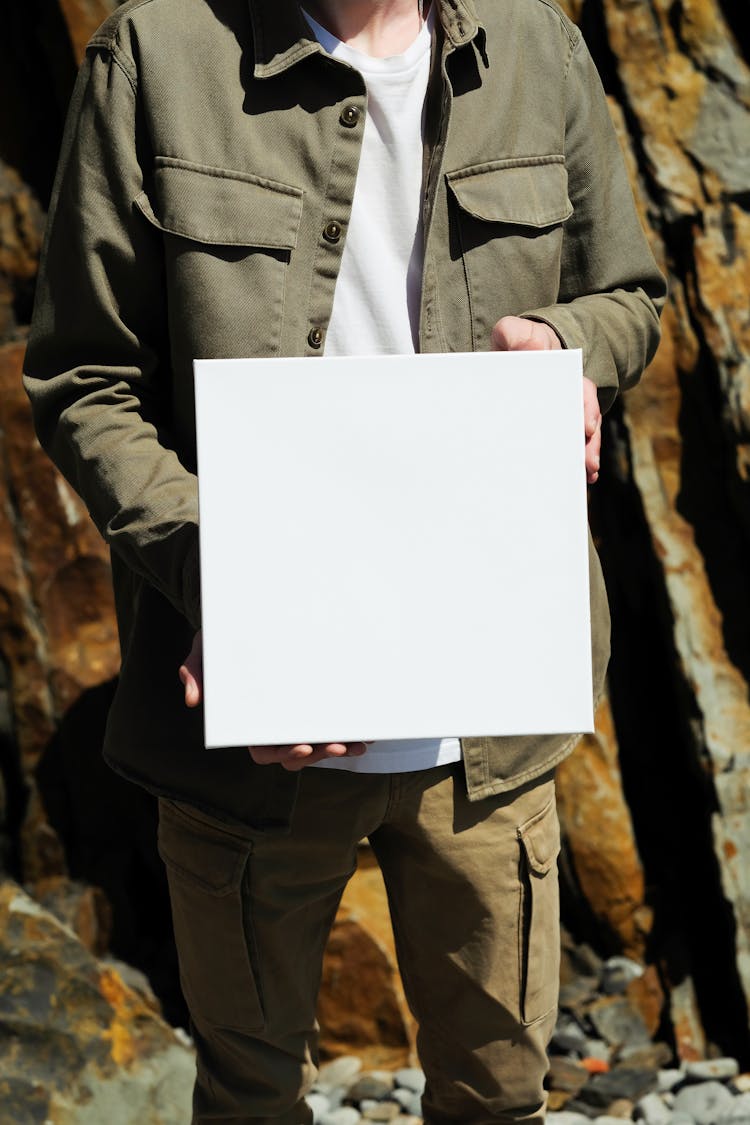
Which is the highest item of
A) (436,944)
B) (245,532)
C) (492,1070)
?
(245,532)

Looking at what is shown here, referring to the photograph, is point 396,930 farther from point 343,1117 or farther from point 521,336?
point 343,1117

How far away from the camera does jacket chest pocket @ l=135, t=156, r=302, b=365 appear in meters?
1.59

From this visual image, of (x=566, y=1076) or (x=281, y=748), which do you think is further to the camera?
(x=566, y=1076)

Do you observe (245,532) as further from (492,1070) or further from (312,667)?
(492,1070)

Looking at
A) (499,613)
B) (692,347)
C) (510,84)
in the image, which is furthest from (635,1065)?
(510,84)

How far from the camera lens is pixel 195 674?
1.47m

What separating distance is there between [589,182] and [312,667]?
0.83 meters

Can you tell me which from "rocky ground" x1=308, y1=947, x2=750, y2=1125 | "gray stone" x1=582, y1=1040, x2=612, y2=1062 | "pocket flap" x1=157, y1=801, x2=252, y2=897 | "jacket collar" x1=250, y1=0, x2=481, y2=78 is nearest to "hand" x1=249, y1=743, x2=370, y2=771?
"pocket flap" x1=157, y1=801, x2=252, y2=897

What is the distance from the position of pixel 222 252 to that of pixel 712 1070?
2036 mm

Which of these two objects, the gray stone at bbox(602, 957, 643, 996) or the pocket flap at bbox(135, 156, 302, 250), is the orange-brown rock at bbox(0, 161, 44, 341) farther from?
the gray stone at bbox(602, 957, 643, 996)

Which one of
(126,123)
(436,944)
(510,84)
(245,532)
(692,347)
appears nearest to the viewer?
(245,532)

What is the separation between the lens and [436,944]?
1841mm

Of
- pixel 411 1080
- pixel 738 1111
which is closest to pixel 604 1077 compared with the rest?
pixel 738 1111

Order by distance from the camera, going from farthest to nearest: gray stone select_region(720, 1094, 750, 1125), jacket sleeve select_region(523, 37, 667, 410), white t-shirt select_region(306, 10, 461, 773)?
gray stone select_region(720, 1094, 750, 1125), jacket sleeve select_region(523, 37, 667, 410), white t-shirt select_region(306, 10, 461, 773)
